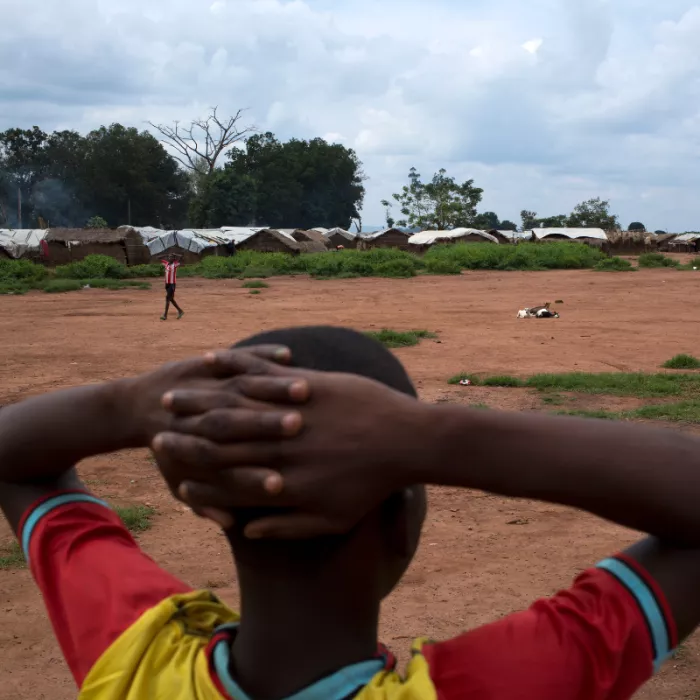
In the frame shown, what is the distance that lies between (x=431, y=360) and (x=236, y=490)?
9950 mm

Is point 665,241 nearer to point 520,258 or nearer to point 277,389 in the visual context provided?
point 520,258

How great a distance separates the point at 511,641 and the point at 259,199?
62.9 m

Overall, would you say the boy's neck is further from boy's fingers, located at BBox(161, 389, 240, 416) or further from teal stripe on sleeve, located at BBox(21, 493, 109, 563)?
teal stripe on sleeve, located at BBox(21, 493, 109, 563)

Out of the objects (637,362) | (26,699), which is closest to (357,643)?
(26,699)

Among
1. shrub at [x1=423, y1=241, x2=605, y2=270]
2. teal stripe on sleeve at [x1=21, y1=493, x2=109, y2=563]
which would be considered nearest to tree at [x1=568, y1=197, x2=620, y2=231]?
shrub at [x1=423, y1=241, x2=605, y2=270]

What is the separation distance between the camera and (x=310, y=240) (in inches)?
1762

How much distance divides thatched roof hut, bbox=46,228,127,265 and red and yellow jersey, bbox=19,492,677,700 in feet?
108

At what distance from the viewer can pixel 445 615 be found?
147 inches

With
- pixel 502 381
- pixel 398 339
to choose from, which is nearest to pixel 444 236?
pixel 398 339

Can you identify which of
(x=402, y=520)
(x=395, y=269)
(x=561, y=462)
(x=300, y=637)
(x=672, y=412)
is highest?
(x=561, y=462)

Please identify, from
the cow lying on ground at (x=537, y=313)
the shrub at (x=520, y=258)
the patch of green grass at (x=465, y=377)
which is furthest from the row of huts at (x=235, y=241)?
the patch of green grass at (x=465, y=377)

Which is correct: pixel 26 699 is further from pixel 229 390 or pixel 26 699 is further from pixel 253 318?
pixel 253 318

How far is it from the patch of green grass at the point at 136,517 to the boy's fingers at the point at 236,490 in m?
4.10

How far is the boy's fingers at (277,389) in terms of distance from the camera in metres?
0.86
